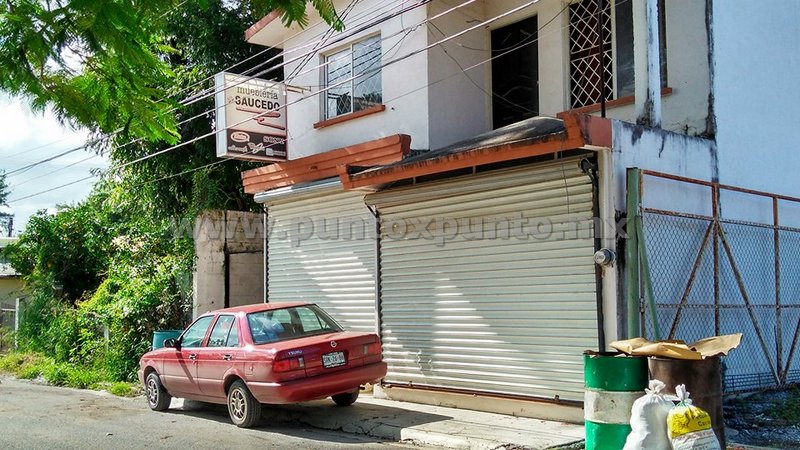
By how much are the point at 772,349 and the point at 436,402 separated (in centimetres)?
472

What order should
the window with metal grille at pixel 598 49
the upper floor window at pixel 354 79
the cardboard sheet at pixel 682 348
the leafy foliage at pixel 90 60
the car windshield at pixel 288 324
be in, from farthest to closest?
the upper floor window at pixel 354 79 → the window with metal grille at pixel 598 49 → the car windshield at pixel 288 324 → the cardboard sheet at pixel 682 348 → the leafy foliage at pixel 90 60

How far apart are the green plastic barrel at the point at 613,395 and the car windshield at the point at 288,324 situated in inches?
179

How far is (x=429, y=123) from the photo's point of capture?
12086 mm

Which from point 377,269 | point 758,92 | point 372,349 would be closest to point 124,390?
point 377,269

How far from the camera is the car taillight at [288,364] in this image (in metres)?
9.27

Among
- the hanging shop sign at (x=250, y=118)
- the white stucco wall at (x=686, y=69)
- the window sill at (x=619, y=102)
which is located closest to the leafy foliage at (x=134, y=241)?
the hanging shop sign at (x=250, y=118)

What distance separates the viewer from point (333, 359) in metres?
9.62

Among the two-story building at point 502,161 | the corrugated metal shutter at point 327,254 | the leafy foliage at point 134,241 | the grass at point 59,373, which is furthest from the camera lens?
the leafy foliage at point 134,241

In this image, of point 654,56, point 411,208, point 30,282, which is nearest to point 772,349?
point 654,56

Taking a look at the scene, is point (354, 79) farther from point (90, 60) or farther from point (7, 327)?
point (7, 327)

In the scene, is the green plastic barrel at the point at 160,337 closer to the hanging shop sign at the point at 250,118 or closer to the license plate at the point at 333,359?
the hanging shop sign at the point at 250,118

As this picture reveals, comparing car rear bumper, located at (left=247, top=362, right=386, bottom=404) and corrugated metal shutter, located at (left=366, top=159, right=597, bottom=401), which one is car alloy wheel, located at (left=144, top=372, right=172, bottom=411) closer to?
car rear bumper, located at (left=247, top=362, right=386, bottom=404)

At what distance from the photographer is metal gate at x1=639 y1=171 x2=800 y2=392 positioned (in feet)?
30.3

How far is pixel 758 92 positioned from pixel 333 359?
707 cm
